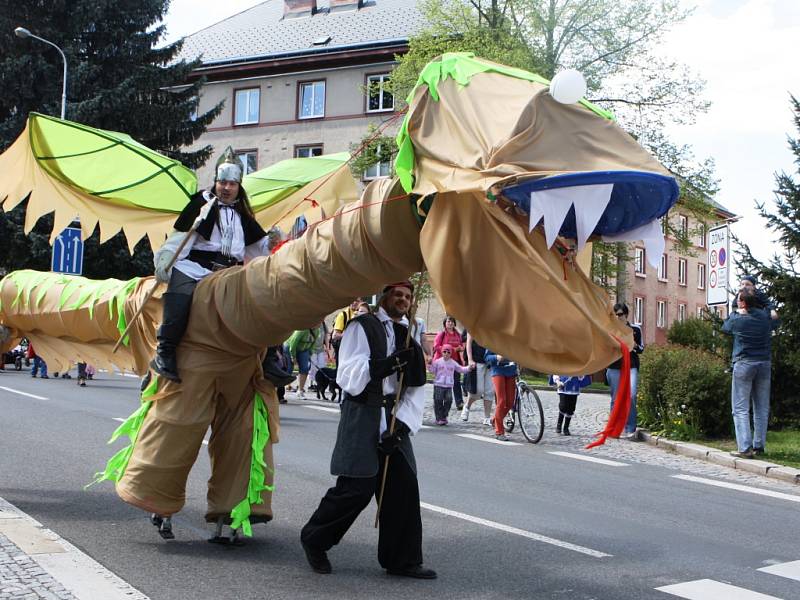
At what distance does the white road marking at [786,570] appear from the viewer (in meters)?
5.70

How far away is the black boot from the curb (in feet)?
23.0

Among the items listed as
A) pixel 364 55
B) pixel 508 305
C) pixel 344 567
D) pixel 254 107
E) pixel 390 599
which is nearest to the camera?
pixel 508 305

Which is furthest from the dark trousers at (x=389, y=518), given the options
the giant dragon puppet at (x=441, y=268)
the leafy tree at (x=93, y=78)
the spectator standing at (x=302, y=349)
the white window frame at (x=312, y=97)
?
the white window frame at (x=312, y=97)

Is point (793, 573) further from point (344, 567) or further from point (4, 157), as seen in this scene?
point (4, 157)

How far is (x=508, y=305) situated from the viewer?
13.0ft

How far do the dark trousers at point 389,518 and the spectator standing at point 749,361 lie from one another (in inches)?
255

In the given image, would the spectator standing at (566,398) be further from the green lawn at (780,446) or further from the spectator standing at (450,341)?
the spectator standing at (450,341)

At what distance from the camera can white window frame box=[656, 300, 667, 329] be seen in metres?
49.2

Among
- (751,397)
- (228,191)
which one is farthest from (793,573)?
(751,397)

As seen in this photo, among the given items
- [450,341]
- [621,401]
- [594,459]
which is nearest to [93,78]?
[450,341]

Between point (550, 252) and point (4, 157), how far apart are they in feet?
15.5

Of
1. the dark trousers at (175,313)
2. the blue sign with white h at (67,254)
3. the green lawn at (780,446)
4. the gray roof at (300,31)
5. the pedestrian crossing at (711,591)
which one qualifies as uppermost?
the gray roof at (300,31)

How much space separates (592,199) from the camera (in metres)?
3.65

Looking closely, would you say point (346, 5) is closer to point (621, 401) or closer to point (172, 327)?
point (172, 327)
